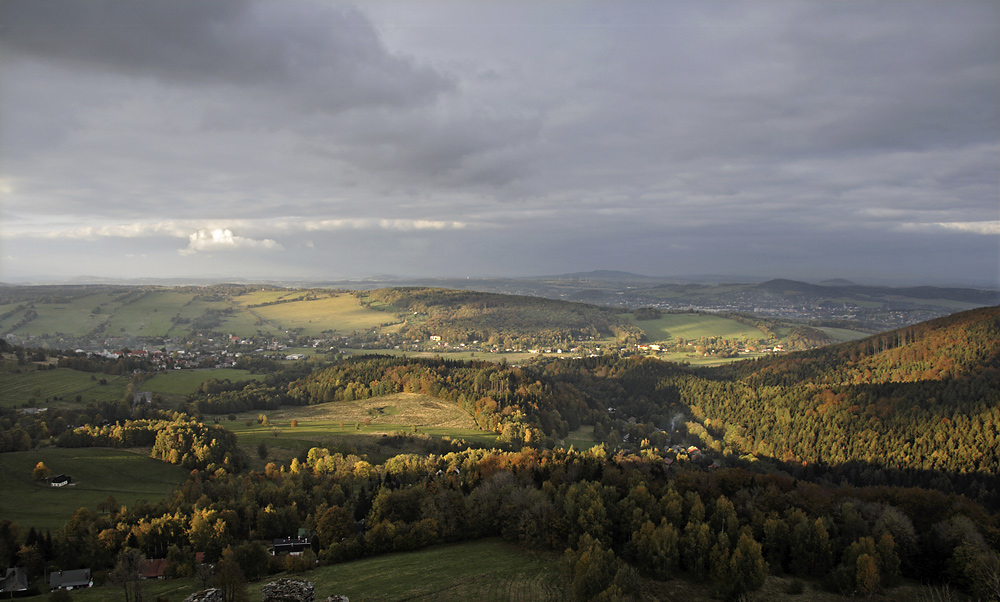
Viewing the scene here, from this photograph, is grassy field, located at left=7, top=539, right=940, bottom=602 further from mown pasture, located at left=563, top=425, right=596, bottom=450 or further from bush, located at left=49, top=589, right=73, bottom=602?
mown pasture, located at left=563, top=425, right=596, bottom=450

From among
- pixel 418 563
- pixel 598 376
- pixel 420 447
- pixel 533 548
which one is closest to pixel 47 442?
pixel 420 447

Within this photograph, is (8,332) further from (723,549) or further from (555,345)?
(723,549)

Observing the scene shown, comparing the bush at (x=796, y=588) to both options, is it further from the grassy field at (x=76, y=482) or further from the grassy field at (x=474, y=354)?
the grassy field at (x=474, y=354)

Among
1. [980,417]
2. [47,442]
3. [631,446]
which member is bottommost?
[631,446]

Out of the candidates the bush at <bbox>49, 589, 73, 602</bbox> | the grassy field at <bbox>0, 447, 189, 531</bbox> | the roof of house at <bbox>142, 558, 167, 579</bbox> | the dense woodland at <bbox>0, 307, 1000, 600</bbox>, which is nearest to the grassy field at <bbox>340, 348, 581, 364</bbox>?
the dense woodland at <bbox>0, 307, 1000, 600</bbox>

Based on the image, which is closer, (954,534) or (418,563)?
(954,534)

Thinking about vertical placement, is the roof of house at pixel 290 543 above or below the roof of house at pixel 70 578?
below

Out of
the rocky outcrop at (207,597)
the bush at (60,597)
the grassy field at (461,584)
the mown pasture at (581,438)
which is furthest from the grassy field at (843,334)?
the bush at (60,597)
